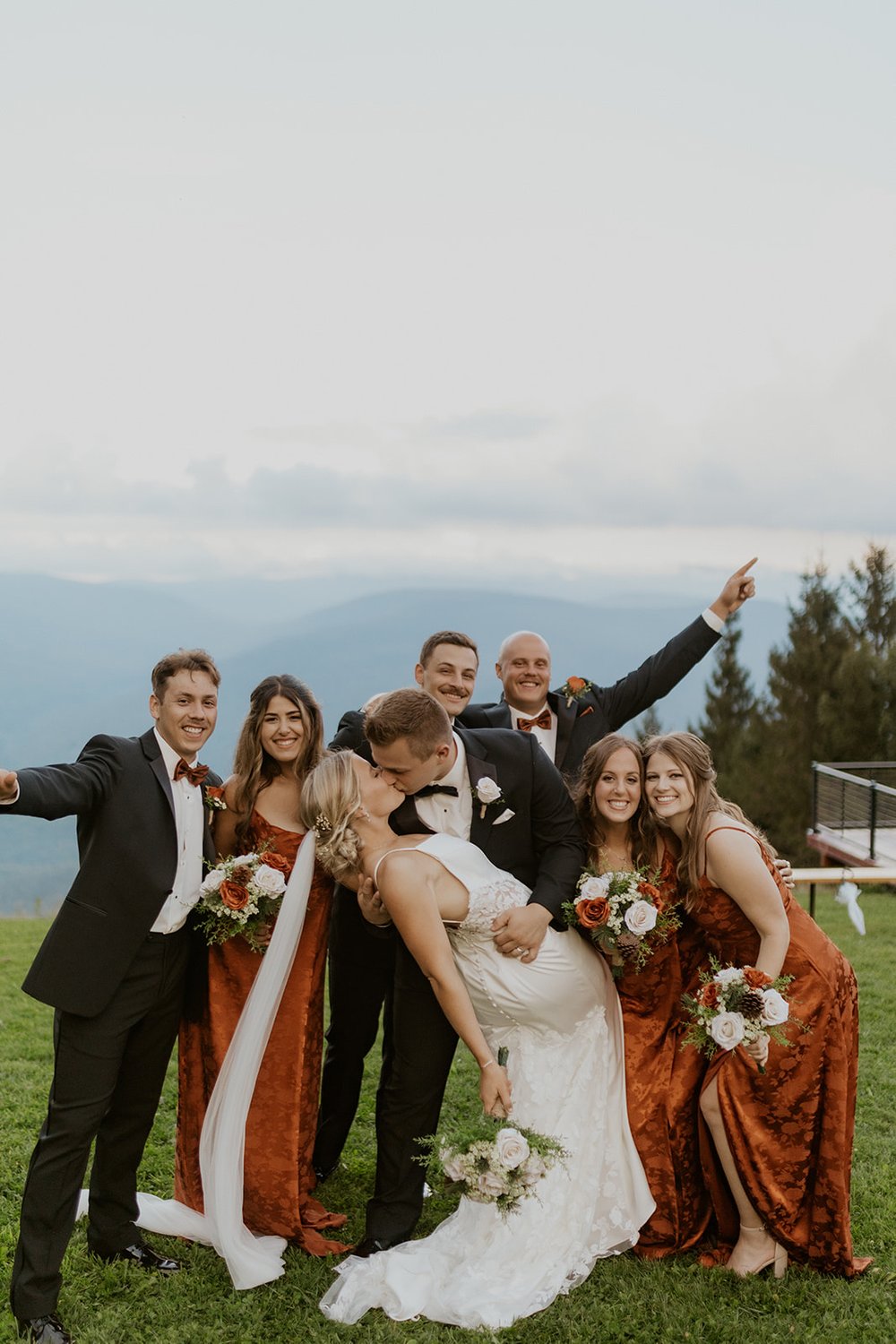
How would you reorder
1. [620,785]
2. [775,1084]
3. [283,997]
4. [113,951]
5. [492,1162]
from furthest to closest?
[283,997] < [620,785] < [775,1084] < [113,951] < [492,1162]

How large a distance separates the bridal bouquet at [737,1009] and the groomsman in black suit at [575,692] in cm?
188

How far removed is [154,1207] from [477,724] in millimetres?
2868

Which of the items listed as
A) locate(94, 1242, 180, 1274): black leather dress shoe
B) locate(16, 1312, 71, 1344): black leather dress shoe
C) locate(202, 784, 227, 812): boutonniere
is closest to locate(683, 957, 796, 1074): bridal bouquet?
locate(202, 784, 227, 812): boutonniere

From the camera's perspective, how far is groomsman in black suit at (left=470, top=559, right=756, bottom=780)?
21.1ft


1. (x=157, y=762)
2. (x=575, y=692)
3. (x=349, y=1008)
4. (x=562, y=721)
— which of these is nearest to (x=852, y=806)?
(x=575, y=692)

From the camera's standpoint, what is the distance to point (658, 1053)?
5.14m

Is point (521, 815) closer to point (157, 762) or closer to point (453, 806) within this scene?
point (453, 806)

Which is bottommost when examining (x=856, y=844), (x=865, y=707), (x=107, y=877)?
(x=856, y=844)

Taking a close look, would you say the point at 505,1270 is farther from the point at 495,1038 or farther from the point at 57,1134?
the point at 57,1134

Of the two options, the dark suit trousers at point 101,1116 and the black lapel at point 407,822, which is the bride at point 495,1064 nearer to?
the black lapel at point 407,822

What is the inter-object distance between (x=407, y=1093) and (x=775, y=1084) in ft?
5.17

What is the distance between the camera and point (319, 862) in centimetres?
516

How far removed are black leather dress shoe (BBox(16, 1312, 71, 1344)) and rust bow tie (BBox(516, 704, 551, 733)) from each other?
11.7ft

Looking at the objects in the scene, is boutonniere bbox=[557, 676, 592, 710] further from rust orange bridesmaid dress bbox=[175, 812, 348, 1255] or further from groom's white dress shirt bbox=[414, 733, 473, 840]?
rust orange bridesmaid dress bbox=[175, 812, 348, 1255]
